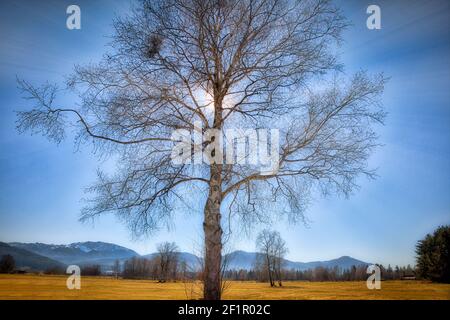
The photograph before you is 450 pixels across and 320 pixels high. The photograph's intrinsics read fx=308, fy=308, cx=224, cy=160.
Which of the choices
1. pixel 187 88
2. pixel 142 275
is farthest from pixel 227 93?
pixel 142 275

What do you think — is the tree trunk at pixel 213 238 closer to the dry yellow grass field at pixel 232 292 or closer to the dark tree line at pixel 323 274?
the dry yellow grass field at pixel 232 292

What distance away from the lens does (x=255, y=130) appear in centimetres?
877

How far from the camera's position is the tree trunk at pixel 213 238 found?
746 centimetres

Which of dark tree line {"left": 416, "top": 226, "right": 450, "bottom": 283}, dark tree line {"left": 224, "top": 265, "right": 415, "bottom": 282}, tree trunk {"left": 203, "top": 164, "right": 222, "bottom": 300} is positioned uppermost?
tree trunk {"left": 203, "top": 164, "right": 222, "bottom": 300}

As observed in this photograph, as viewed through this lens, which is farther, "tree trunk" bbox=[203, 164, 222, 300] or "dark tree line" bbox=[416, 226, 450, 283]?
"dark tree line" bbox=[416, 226, 450, 283]

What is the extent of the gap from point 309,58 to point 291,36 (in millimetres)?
825

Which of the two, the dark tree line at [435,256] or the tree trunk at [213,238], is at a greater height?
the tree trunk at [213,238]

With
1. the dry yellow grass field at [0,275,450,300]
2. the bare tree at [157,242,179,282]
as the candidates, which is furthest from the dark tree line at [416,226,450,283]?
the bare tree at [157,242,179,282]

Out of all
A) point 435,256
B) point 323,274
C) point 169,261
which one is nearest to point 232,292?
point 169,261

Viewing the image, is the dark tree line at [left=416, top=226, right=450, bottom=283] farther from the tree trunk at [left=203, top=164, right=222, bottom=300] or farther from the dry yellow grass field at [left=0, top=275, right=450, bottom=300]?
the tree trunk at [left=203, top=164, right=222, bottom=300]

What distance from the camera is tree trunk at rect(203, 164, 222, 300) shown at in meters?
7.46

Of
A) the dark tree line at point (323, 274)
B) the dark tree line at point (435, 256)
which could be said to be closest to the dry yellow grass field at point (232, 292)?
the dark tree line at point (435, 256)

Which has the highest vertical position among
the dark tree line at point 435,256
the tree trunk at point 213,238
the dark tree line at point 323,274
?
the tree trunk at point 213,238
